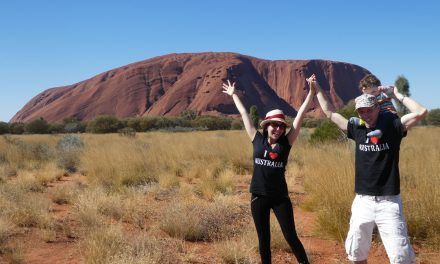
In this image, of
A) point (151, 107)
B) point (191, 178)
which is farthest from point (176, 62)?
point (191, 178)

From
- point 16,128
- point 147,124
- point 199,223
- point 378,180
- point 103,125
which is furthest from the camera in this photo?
point 147,124

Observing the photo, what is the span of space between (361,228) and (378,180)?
16.4 inches

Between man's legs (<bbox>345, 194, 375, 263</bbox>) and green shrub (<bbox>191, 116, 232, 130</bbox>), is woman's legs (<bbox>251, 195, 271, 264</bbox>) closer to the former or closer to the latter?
man's legs (<bbox>345, 194, 375, 263</bbox>)

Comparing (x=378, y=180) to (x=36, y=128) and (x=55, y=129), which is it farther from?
(x=55, y=129)

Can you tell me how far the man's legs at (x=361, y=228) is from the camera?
341cm

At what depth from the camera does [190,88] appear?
387 ft

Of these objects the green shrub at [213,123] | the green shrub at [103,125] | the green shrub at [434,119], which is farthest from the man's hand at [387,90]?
the green shrub at [213,123]

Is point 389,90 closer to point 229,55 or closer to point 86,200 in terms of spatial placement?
point 86,200

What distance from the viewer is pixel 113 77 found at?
431 ft

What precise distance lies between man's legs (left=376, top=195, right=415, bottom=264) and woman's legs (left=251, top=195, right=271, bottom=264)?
1.09m

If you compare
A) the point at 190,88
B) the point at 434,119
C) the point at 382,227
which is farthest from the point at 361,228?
the point at 190,88

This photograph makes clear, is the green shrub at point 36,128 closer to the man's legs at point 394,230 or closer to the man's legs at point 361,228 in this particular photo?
the man's legs at point 361,228

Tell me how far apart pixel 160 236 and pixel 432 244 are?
Result: 3545 mm

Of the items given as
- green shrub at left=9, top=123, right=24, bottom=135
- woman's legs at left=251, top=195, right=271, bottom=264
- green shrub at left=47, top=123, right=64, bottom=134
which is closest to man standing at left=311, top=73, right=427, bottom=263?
woman's legs at left=251, top=195, right=271, bottom=264
